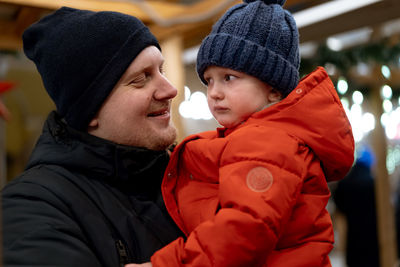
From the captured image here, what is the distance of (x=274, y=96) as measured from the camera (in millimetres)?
1148

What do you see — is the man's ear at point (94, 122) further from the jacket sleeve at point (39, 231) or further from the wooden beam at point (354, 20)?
the wooden beam at point (354, 20)

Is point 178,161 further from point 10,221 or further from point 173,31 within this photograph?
point 173,31

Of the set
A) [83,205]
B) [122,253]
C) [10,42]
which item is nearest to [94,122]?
[83,205]

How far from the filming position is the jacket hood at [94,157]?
1.15 metres

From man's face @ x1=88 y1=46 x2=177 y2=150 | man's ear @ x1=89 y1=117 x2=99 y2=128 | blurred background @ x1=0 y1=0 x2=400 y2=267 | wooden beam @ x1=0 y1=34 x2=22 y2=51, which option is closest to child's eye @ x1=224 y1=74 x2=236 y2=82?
man's face @ x1=88 y1=46 x2=177 y2=150

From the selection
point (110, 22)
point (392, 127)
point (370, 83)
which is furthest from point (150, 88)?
point (392, 127)

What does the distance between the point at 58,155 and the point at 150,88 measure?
331 mm

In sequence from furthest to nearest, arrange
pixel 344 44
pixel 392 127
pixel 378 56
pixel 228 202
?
pixel 392 127 < pixel 344 44 < pixel 378 56 < pixel 228 202

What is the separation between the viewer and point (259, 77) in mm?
1103

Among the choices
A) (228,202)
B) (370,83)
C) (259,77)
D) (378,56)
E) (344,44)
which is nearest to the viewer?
(228,202)

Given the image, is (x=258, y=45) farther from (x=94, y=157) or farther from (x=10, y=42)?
(x=10, y=42)

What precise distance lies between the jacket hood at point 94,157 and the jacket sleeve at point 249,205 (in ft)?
0.88

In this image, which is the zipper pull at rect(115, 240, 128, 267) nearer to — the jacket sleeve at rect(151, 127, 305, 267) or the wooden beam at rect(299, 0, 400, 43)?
the jacket sleeve at rect(151, 127, 305, 267)

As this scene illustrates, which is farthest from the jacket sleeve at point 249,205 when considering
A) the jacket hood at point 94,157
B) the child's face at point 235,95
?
the jacket hood at point 94,157
